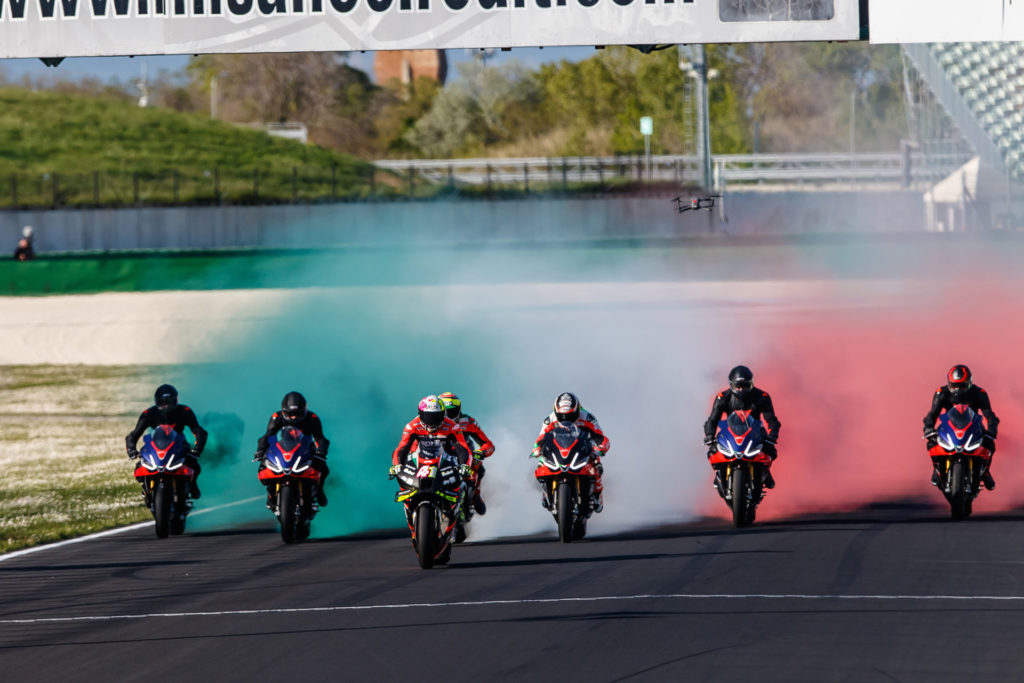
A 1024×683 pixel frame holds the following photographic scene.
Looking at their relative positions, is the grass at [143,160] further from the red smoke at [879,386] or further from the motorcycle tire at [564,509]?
the motorcycle tire at [564,509]

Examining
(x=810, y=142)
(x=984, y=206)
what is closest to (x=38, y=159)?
(x=810, y=142)

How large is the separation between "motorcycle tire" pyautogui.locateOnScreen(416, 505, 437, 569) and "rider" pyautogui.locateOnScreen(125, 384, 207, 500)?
4.03 meters

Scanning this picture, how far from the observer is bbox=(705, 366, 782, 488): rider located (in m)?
16.3

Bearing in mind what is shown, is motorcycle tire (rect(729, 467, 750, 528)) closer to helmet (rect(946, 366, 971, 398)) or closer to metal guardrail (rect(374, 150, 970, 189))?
helmet (rect(946, 366, 971, 398))

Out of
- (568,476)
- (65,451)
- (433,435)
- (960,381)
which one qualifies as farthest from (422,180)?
(433,435)

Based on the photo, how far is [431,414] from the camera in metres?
14.0

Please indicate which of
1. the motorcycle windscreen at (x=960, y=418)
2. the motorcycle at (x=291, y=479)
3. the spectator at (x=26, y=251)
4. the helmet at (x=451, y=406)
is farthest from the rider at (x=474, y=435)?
the spectator at (x=26, y=251)

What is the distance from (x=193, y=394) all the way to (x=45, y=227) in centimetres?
2971

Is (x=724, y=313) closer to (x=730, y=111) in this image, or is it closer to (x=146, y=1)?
(x=146, y=1)

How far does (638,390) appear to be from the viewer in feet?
76.1

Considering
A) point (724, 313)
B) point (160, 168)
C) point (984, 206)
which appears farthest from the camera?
point (160, 168)

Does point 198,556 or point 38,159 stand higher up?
point 38,159

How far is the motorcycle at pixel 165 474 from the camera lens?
636 inches

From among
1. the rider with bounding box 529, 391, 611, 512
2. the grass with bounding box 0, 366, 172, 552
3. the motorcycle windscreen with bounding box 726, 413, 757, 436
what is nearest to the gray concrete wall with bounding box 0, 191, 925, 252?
the grass with bounding box 0, 366, 172, 552
